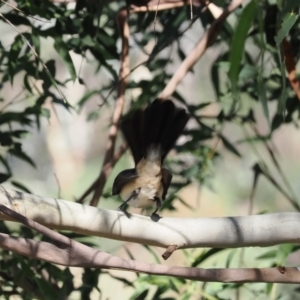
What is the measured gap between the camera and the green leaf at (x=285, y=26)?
47.3 inches

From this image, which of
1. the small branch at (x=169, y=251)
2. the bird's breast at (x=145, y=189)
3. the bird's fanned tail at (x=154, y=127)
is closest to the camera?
the small branch at (x=169, y=251)

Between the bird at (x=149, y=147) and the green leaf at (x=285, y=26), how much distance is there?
74 cm

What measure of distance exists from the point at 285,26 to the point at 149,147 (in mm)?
884

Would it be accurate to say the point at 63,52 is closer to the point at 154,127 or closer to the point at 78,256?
the point at 154,127

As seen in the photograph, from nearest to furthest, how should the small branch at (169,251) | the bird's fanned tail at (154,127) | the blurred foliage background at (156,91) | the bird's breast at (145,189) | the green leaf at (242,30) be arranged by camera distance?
1. the green leaf at (242,30)
2. the small branch at (169,251)
3. the blurred foliage background at (156,91)
4. the bird's fanned tail at (154,127)
5. the bird's breast at (145,189)

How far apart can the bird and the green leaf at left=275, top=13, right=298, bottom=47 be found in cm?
74

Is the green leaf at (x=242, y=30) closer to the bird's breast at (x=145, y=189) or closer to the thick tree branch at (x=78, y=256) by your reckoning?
the thick tree branch at (x=78, y=256)

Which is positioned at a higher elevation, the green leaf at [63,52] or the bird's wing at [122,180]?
the green leaf at [63,52]

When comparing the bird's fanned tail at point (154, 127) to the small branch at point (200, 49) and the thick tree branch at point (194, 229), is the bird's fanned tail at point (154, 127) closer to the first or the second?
the small branch at point (200, 49)

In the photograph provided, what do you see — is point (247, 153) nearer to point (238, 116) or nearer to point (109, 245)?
point (109, 245)

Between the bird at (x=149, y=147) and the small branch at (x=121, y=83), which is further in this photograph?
the small branch at (x=121, y=83)

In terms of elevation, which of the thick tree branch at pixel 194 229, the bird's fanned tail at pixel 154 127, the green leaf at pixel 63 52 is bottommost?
the thick tree branch at pixel 194 229

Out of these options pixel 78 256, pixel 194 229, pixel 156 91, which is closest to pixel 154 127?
pixel 156 91

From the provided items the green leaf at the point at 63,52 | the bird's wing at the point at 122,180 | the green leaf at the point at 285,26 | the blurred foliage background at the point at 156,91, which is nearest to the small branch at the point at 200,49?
the blurred foliage background at the point at 156,91
